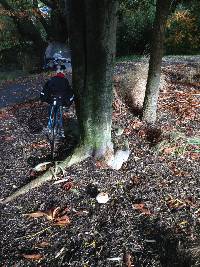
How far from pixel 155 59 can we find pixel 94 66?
1958mm

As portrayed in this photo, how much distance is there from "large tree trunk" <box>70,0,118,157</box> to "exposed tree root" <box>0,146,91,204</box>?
13 cm

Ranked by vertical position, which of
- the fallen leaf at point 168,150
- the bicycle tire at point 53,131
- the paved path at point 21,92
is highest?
the bicycle tire at point 53,131

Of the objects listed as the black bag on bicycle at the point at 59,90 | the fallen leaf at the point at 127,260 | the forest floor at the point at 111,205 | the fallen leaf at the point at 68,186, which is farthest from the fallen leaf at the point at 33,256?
the black bag on bicycle at the point at 59,90

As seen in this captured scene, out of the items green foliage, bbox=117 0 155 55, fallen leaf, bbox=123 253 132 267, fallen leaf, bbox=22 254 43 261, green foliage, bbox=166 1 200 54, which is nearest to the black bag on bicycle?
fallen leaf, bbox=22 254 43 261

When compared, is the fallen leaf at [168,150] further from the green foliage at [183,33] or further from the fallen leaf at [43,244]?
the green foliage at [183,33]

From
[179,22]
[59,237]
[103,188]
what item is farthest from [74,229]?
[179,22]

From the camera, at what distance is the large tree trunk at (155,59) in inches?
234

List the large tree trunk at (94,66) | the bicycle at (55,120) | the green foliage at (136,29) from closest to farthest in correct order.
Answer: the large tree trunk at (94,66) → the bicycle at (55,120) → the green foliage at (136,29)

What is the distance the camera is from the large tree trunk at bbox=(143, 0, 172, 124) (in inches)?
234

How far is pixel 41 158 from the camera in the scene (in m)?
5.75

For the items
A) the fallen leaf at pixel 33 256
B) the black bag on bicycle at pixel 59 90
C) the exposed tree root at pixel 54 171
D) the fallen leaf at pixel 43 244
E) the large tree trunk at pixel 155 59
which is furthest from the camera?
the large tree trunk at pixel 155 59

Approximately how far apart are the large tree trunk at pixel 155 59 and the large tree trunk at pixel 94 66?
168 cm

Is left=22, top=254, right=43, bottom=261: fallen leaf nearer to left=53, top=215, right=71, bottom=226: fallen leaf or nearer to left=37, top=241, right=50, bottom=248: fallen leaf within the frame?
left=37, top=241, right=50, bottom=248: fallen leaf

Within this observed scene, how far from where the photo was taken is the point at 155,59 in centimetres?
634
